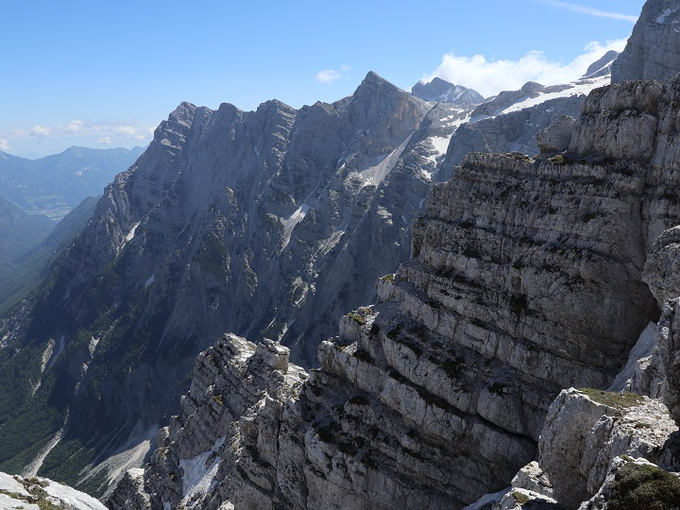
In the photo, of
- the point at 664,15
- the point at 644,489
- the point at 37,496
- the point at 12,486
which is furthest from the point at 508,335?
the point at 664,15

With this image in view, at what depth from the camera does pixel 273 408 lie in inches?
2308

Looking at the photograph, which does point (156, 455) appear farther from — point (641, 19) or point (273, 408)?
point (641, 19)

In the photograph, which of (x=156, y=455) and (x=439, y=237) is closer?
(x=439, y=237)

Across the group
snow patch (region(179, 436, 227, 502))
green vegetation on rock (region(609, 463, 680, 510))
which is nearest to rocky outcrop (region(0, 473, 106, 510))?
snow patch (region(179, 436, 227, 502))

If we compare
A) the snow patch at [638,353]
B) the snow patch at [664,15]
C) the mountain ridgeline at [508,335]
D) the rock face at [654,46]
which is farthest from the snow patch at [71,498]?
the snow patch at [664,15]

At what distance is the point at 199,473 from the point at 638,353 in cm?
7291

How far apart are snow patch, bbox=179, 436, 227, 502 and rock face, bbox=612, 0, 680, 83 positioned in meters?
121

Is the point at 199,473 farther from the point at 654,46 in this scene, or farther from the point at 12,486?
the point at 654,46

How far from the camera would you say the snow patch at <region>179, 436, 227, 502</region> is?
79312mm

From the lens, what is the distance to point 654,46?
124 meters

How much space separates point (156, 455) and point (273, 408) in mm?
56033

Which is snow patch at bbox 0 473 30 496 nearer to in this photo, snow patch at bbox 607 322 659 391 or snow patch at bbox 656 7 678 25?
snow patch at bbox 607 322 659 391

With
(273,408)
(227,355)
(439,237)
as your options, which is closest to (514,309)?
(439,237)

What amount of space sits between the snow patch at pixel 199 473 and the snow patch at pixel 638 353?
6384cm
